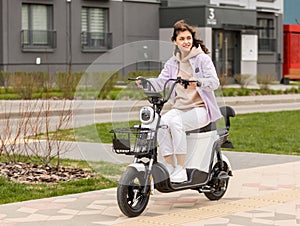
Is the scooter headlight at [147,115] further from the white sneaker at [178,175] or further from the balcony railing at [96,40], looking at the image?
the balcony railing at [96,40]

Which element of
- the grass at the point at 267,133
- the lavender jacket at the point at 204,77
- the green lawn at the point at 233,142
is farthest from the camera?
the grass at the point at 267,133

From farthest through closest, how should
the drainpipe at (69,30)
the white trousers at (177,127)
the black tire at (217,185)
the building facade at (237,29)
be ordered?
the building facade at (237,29), the drainpipe at (69,30), the black tire at (217,185), the white trousers at (177,127)

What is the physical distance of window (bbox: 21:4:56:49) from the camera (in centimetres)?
3838

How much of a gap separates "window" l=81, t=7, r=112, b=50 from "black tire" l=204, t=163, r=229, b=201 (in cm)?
3279

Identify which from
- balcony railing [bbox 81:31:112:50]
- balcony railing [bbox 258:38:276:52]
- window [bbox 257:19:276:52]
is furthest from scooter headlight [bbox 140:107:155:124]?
balcony railing [bbox 258:38:276:52]

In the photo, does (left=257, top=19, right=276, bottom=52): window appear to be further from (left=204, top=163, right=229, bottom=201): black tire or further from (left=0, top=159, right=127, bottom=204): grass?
(left=204, top=163, right=229, bottom=201): black tire

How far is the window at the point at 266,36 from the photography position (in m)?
53.7

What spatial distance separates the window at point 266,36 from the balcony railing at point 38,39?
59.6 ft

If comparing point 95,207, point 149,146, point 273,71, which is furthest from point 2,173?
point 273,71

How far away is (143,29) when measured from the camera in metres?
45.2

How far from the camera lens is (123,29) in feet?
144

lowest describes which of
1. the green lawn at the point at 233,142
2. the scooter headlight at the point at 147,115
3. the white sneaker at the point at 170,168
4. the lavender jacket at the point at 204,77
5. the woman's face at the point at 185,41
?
the green lawn at the point at 233,142

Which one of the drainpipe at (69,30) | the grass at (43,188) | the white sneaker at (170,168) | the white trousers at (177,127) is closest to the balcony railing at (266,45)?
the drainpipe at (69,30)

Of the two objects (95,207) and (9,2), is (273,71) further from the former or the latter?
(95,207)
